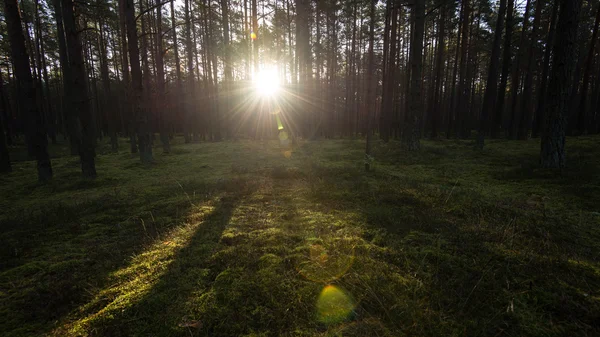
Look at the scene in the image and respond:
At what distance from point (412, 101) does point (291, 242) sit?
10655mm

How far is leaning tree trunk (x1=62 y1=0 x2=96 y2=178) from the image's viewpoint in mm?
7348

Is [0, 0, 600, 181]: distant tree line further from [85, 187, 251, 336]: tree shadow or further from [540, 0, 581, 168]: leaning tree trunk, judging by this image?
[85, 187, 251, 336]: tree shadow

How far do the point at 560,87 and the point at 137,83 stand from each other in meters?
14.1

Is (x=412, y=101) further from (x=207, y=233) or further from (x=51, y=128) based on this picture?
(x=51, y=128)

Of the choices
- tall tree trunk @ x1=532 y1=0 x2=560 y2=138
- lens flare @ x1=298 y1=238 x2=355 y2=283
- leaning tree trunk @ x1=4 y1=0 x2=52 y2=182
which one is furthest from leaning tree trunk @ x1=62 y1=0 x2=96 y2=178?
tall tree trunk @ x1=532 y1=0 x2=560 y2=138

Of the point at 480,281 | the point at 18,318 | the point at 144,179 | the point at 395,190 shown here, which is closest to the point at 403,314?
the point at 480,281

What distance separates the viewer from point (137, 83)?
9969 mm

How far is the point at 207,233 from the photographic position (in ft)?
11.3

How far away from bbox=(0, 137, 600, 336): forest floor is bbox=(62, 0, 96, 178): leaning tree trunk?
10.0 feet

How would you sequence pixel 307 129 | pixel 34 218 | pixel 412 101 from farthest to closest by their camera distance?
pixel 307 129 → pixel 412 101 → pixel 34 218

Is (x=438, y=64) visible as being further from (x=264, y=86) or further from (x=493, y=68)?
(x=264, y=86)

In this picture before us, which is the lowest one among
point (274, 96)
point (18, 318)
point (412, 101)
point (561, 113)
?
point (18, 318)

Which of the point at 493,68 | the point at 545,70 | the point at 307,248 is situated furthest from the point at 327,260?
the point at 545,70

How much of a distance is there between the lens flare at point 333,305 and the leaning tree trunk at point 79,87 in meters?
8.66
